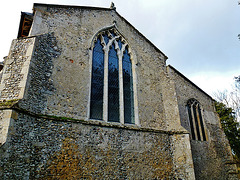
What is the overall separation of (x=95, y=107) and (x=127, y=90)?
211cm

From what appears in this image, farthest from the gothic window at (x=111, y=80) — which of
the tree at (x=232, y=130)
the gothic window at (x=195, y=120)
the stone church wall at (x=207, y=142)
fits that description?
the tree at (x=232, y=130)

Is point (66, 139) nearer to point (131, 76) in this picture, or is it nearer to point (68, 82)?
point (68, 82)

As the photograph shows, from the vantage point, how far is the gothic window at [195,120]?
35.0 feet

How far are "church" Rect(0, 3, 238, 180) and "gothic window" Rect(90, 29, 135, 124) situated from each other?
5 centimetres

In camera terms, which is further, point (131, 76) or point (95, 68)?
point (131, 76)

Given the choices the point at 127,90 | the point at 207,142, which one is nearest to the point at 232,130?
the point at 207,142

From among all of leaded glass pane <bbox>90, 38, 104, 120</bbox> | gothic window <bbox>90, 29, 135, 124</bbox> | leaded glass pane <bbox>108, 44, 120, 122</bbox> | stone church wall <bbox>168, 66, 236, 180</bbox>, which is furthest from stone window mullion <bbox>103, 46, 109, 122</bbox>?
stone church wall <bbox>168, 66, 236, 180</bbox>

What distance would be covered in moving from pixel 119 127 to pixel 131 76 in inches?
123

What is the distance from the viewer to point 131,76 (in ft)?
31.1

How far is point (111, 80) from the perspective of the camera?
863cm

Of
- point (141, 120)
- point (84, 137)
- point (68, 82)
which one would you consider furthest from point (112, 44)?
point (84, 137)

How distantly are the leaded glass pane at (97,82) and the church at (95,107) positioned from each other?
1.8 inches

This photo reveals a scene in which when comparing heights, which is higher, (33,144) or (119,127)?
(119,127)

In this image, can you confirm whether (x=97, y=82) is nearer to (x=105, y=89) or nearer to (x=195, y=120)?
(x=105, y=89)
